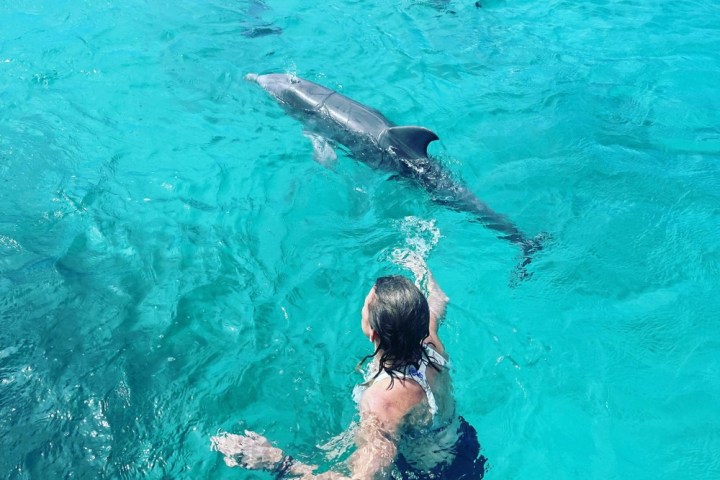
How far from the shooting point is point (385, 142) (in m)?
7.21

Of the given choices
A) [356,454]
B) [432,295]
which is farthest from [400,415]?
[432,295]

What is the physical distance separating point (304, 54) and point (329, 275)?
579 centimetres

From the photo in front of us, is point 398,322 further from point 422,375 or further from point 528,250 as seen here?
point 528,250

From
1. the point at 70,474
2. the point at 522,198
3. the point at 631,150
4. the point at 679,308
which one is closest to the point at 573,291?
the point at 679,308

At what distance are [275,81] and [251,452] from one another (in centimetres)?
662

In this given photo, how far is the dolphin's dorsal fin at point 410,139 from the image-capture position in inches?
271

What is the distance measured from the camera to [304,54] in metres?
10.1

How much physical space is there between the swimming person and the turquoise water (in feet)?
2.07

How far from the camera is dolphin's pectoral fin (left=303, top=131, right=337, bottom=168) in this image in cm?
734

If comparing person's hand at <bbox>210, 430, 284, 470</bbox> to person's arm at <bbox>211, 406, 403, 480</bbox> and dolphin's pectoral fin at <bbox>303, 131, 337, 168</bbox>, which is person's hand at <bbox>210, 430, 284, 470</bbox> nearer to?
person's arm at <bbox>211, 406, 403, 480</bbox>

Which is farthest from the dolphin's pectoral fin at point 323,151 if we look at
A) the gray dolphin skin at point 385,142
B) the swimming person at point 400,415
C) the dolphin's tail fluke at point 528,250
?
the swimming person at point 400,415

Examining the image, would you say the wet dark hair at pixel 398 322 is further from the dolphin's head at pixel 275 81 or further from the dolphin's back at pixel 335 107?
the dolphin's head at pixel 275 81

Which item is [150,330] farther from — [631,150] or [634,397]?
[631,150]

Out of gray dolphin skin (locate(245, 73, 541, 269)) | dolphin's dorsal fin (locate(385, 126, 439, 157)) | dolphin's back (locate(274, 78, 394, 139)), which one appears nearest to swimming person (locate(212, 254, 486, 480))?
gray dolphin skin (locate(245, 73, 541, 269))
